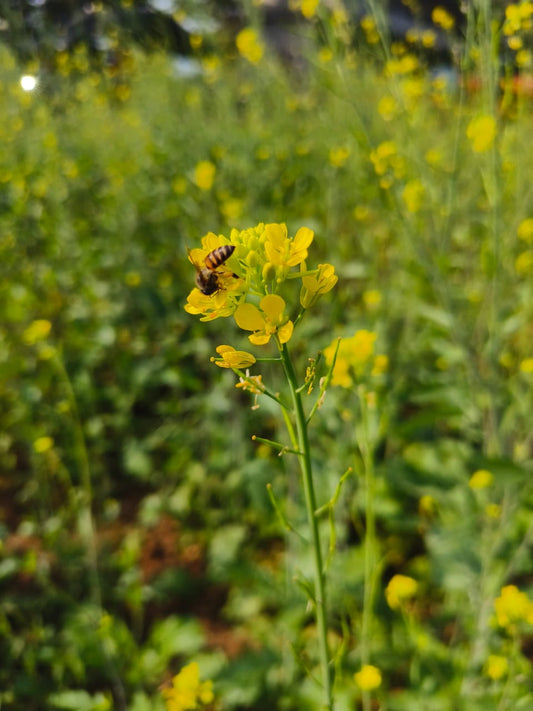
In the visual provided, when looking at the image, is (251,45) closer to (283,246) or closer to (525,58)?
(525,58)

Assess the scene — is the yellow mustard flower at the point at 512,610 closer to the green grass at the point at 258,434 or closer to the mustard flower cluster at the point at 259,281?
the green grass at the point at 258,434

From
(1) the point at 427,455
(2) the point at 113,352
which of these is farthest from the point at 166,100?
(1) the point at 427,455

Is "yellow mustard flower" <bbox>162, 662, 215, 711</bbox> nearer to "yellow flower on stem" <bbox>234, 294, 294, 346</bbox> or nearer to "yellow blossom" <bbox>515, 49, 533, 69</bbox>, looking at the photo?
"yellow flower on stem" <bbox>234, 294, 294, 346</bbox>

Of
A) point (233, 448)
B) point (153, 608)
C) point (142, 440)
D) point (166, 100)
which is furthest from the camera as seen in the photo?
point (166, 100)

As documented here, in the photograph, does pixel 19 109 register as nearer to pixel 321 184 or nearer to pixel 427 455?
pixel 321 184

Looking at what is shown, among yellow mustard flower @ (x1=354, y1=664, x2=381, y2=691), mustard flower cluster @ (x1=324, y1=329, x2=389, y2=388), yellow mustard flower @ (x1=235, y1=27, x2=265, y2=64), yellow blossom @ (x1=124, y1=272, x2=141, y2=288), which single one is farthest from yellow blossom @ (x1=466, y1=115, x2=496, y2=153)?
yellow blossom @ (x1=124, y1=272, x2=141, y2=288)
